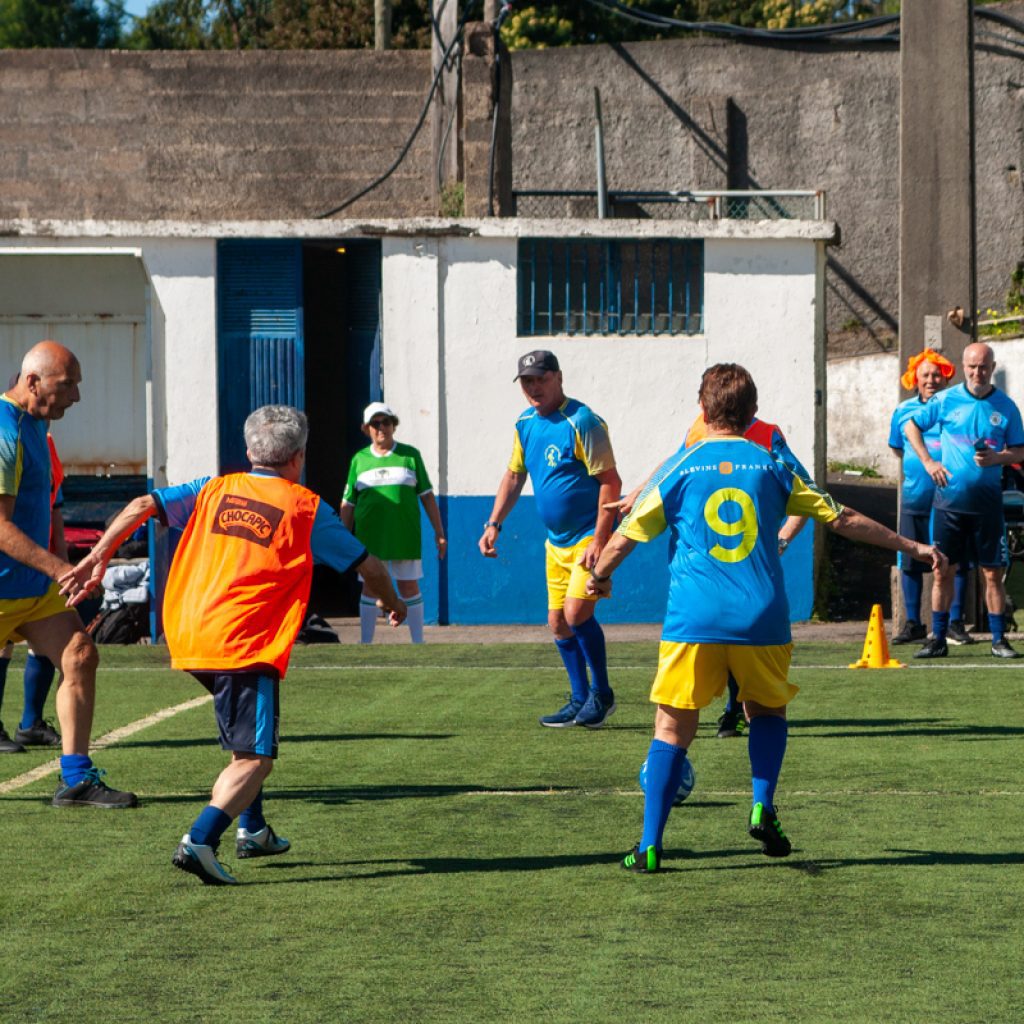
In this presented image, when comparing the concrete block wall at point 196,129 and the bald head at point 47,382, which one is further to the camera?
the concrete block wall at point 196,129

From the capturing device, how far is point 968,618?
14492 millimetres

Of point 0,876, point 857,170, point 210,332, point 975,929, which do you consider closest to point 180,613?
point 0,876

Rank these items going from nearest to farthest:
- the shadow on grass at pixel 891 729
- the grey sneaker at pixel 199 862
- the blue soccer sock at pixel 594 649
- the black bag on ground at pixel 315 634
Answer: the grey sneaker at pixel 199 862, the shadow on grass at pixel 891 729, the blue soccer sock at pixel 594 649, the black bag on ground at pixel 315 634

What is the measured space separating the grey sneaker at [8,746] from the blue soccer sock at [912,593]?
7.07 metres

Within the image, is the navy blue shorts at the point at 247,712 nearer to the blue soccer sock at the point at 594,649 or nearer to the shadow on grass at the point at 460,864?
the shadow on grass at the point at 460,864

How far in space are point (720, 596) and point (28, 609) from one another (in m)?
3.20

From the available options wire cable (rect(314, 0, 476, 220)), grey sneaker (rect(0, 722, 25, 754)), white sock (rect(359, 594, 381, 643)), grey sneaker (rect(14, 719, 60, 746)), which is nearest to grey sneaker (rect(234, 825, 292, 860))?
grey sneaker (rect(0, 722, 25, 754))

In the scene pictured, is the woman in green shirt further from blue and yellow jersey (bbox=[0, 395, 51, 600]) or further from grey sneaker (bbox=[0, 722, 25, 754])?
blue and yellow jersey (bbox=[0, 395, 51, 600])

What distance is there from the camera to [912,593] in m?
13.9

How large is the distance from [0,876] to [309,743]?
10.9 ft

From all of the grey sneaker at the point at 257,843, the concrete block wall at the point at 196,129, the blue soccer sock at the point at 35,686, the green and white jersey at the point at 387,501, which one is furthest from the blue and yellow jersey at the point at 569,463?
the concrete block wall at the point at 196,129

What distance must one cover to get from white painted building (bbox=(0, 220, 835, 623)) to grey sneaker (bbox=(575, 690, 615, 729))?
23.2 ft

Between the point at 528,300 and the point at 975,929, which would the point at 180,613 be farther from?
the point at 528,300

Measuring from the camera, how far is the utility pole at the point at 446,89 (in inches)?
863
